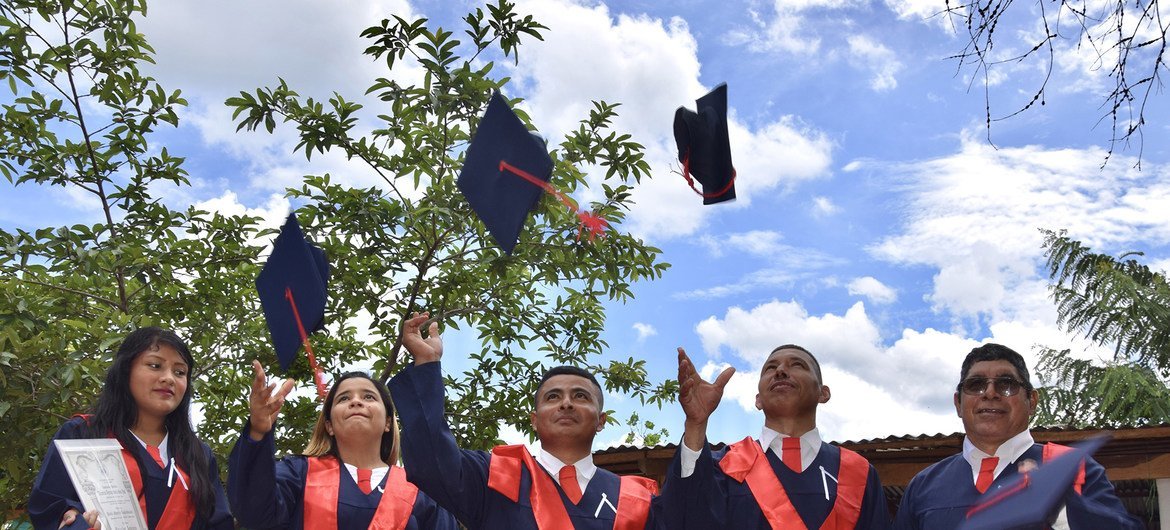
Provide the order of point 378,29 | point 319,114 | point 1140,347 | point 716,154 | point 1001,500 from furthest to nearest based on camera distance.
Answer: point 1140,347, point 319,114, point 378,29, point 716,154, point 1001,500

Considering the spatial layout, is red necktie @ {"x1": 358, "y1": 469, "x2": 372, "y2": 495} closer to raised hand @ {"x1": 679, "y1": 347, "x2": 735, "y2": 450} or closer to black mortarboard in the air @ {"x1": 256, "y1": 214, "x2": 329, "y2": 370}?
black mortarboard in the air @ {"x1": 256, "y1": 214, "x2": 329, "y2": 370}

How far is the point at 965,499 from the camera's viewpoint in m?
3.31

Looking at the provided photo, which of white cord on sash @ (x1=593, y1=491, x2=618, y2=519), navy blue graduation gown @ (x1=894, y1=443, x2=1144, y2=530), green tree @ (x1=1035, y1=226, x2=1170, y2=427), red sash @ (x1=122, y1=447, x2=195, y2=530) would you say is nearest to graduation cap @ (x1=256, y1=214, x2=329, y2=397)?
red sash @ (x1=122, y1=447, x2=195, y2=530)

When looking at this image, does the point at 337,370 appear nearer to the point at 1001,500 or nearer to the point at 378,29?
the point at 378,29

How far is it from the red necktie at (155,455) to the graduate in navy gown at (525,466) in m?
0.94

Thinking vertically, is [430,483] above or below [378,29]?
below

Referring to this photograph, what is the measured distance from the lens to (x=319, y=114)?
6281 millimetres

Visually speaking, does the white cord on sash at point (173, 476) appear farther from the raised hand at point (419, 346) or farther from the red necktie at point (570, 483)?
the red necktie at point (570, 483)

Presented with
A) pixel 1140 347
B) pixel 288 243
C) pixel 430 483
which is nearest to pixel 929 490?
pixel 430 483

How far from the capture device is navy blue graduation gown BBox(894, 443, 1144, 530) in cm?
308

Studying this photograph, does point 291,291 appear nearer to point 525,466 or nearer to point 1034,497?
point 525,466

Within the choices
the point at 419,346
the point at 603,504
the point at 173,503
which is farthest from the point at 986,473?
the point at 173,503

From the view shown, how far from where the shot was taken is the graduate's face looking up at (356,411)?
12.7 feet

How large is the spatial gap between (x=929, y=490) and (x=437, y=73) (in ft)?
11.9
